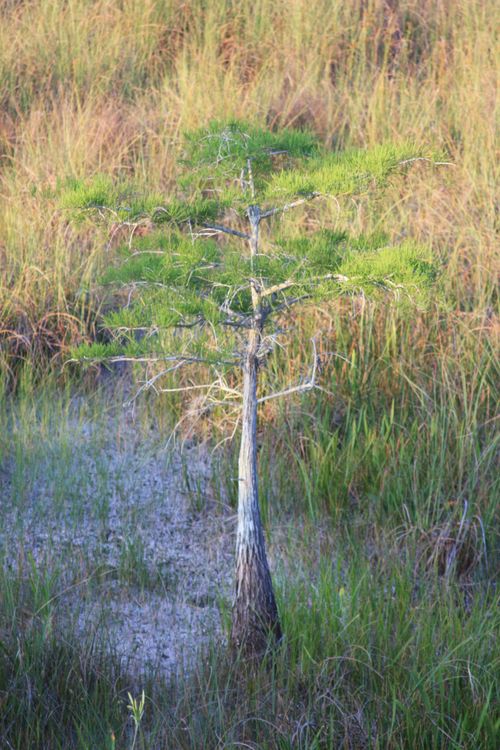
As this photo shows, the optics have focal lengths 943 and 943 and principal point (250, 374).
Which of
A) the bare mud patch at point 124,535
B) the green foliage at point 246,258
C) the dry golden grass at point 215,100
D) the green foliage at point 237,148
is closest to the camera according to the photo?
the green foliage at point 246,258

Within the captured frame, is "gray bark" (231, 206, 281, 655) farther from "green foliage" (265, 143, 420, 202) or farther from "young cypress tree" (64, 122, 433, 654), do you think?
"green foliage" (265, 143, 420, 202)

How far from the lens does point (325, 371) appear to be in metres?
3.61

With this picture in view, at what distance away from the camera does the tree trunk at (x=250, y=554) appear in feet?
7.98

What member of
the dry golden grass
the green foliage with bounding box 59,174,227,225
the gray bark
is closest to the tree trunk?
the gray bark

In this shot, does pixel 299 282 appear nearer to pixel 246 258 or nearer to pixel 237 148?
pixel 246 258

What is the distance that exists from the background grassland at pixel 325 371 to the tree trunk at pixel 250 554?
0.36 feet

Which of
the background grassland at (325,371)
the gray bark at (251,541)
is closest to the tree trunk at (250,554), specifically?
the gray bark at (251,541)

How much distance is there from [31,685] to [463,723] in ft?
3.65

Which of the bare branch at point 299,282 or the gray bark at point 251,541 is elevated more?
the bare branch at point 299,282

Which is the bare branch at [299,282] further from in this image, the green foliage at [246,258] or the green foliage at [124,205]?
the green foliage at [124,205]

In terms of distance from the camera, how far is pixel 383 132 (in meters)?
4.87

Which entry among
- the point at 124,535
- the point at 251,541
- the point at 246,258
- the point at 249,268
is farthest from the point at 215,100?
Answer: the point at 251,541

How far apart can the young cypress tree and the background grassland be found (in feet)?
0.73

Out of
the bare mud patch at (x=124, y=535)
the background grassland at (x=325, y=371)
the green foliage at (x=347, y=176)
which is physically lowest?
the bare mud patch at (x=124, y=535)
